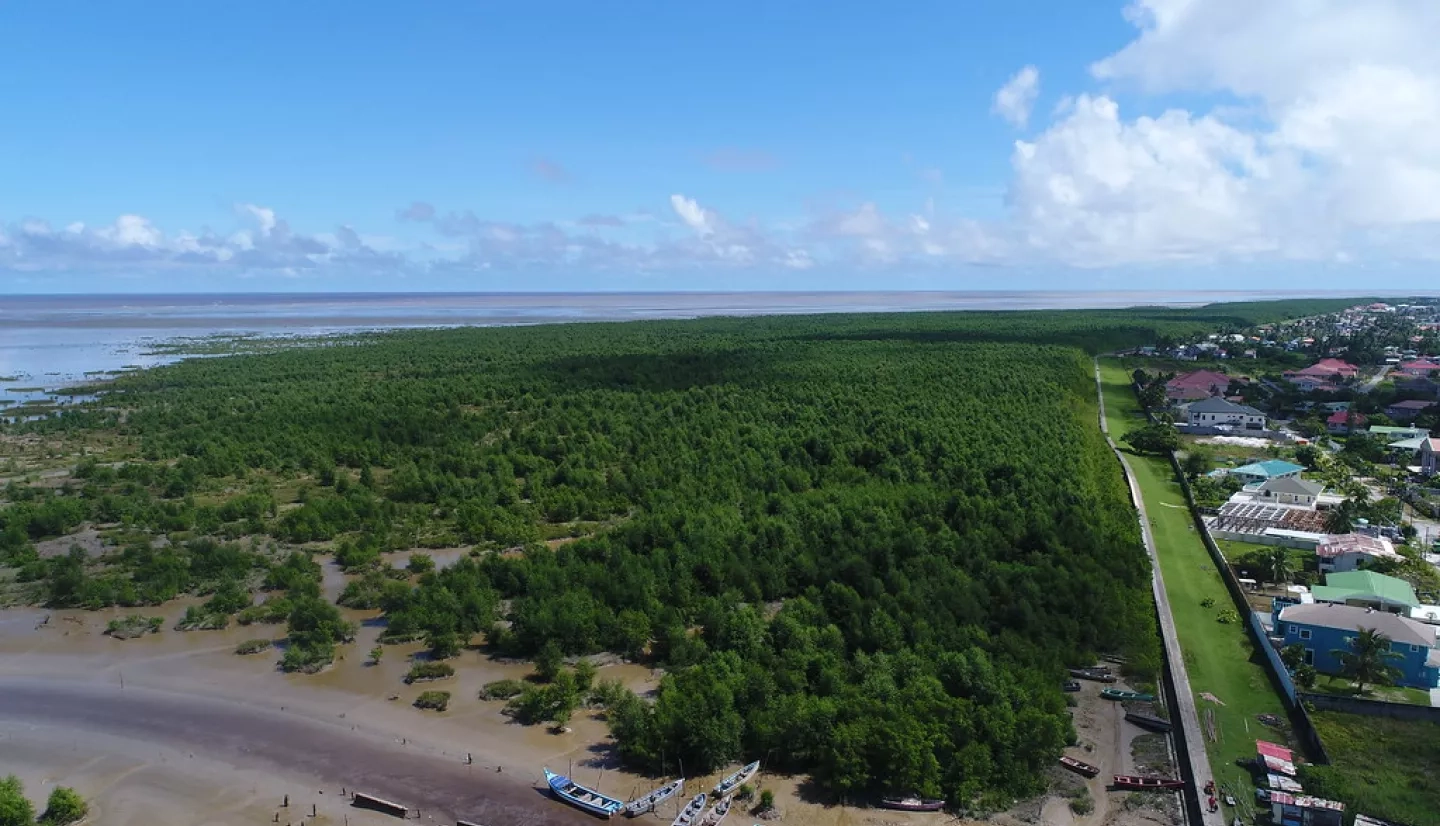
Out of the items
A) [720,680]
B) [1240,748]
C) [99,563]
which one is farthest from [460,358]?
[1240,748]

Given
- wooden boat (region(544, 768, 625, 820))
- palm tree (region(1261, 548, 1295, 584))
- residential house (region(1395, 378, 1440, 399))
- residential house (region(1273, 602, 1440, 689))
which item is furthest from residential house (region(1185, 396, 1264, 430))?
wooden boat (region(544, 768, 625, 820))

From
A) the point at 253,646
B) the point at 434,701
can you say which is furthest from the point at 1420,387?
the point at 253,646

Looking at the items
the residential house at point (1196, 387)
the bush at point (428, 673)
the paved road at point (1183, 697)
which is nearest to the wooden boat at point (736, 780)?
the paved road at point (1183, 697)

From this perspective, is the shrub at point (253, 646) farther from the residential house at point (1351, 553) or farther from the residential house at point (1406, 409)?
the residential house at point (1406, 409)

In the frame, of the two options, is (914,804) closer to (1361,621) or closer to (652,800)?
(652,800)

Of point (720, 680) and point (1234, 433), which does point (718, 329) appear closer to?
point (1234, 433)

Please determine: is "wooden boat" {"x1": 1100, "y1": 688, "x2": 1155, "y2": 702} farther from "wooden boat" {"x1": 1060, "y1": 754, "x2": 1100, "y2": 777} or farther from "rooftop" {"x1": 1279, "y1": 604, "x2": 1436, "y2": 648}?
"rooftop" {"x1": 1279, "y1": 604, "x2": 1436, "y2": 648}
